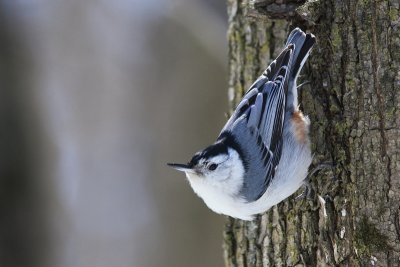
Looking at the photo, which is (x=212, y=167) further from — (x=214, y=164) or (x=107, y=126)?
(x=107, y=126)

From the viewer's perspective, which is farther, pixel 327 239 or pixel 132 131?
pixel 132 131

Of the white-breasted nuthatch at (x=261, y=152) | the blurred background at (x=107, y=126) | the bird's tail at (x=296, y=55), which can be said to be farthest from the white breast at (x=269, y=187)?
the blurred background at (x=107, y=126)

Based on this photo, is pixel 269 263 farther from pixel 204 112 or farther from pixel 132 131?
pixel 132 131

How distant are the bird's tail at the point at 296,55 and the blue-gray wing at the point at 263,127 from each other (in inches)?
1.2

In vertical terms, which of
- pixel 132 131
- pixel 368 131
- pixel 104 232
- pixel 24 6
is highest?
pixel 24 6

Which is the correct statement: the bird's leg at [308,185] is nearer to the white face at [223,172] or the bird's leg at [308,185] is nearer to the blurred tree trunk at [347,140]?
the blurred tree trunk at [347,140]

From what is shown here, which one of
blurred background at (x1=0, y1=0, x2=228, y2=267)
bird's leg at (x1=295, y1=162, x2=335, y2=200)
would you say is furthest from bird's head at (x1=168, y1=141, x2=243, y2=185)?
blurred background at (x1=0, y1=0, x2=228, y2=267)

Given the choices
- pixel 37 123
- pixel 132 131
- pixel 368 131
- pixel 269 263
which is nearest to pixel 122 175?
pixel 132 131

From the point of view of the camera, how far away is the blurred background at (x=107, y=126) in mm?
5703

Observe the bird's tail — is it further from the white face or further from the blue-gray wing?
the white face

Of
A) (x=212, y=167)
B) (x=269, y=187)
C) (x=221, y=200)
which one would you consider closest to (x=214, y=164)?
(x=212, y=167)

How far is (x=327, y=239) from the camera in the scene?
10.1 ft

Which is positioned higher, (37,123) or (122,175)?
(37,123)

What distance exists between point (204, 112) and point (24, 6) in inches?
108
